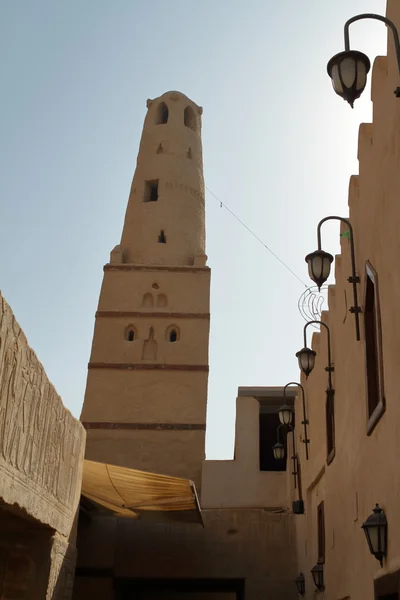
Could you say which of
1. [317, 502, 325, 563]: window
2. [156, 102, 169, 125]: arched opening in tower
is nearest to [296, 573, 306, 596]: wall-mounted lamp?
[317, 502, 325, 563]: window

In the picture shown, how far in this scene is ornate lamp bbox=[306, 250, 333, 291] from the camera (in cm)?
607

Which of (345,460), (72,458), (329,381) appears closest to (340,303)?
(329,381)

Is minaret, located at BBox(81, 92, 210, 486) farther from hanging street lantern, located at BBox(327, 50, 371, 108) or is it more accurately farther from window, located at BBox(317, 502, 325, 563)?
hanging street lantern, located at BBox(327, 50, 371, 108)

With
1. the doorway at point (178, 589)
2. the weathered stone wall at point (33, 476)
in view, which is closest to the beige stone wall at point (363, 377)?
the weathered stone wall at point (33, 476)

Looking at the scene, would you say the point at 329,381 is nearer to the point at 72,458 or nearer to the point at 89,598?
the point at 72,458

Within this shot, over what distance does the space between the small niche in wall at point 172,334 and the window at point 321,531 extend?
802 cm

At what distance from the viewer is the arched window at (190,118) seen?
2003 centimetres

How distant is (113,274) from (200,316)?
2469 millimetres

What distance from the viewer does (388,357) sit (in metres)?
4.46

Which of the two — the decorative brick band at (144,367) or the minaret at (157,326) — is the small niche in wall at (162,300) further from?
Answer: the decorative brick band at (144,367)

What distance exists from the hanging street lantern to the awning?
5.61 metres

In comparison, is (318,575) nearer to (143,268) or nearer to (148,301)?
(148,301)

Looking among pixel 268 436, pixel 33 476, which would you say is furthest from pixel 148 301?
pixel 33 476

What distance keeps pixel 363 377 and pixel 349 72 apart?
254 cm
